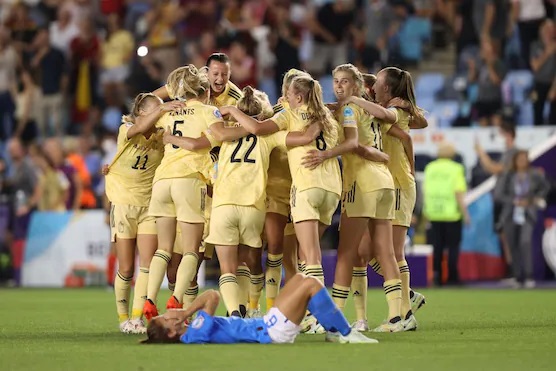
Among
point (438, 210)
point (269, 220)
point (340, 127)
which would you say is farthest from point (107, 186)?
point (438, 210)

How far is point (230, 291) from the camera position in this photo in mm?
10234

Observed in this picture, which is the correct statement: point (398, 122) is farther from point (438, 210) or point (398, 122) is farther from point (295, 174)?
point (438, 210)

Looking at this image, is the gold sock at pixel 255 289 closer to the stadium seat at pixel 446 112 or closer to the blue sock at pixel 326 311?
the blue sock at pixel 326 311

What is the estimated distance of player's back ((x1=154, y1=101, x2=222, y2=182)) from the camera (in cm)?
1090

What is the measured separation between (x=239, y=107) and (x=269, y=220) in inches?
45.8

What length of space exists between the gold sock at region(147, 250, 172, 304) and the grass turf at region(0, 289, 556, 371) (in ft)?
1.53

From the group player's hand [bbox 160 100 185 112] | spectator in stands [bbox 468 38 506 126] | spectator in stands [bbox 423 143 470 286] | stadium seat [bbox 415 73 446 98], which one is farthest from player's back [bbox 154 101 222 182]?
stadium seat [bbox 415 73 446 98]

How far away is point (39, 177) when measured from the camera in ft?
74.2

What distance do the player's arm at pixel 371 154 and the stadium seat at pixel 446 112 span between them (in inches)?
437

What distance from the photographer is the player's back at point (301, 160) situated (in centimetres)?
1034

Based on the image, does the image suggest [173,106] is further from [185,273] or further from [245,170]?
[185,273]

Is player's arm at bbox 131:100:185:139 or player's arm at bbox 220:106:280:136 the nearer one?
player's arm at bbox 220:106:280:136

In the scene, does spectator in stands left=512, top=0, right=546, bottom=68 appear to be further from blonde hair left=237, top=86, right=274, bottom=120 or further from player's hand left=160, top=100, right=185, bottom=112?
player's hand left=160, top=100, right=185, bottom=112

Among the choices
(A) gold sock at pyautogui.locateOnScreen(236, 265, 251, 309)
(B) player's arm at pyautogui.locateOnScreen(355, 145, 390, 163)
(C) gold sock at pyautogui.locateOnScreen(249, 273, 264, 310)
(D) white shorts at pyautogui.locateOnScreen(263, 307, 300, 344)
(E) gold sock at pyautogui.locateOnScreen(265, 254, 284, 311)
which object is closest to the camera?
(D) white shorts at pyautogui.locateOnScreen(263, 307, 300, 344)
